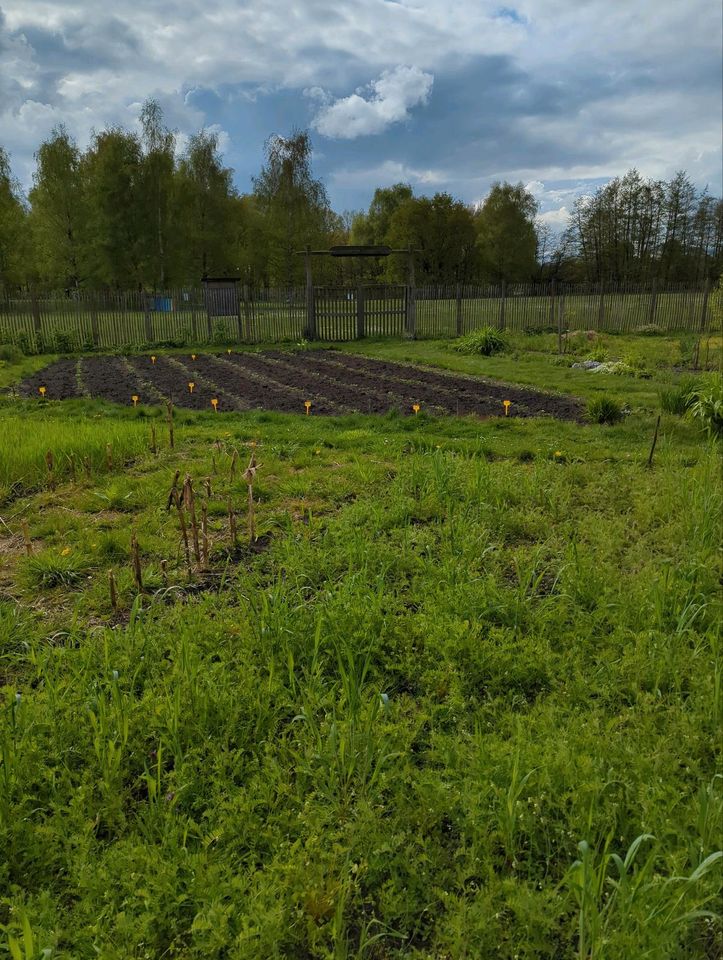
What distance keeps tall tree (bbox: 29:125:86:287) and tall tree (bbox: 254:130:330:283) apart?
34.4 feet

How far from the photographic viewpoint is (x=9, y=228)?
1113 inches

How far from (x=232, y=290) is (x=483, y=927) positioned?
19762 millimetres

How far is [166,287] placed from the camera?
117 ft

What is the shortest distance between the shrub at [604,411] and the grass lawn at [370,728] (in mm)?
2989

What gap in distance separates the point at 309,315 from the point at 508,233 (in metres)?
32.5

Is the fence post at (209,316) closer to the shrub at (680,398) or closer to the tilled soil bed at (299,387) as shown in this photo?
the tilled soil bed at (299,387)

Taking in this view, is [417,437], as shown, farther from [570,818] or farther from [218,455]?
[570,818]

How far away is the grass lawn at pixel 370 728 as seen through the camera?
1517 millimetres

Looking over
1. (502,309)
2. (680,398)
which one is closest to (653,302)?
(502,309)

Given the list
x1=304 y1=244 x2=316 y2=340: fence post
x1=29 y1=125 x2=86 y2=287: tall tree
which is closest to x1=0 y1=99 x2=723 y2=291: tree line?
x1=29 y1=125 x2=86 y2=287: tall tree

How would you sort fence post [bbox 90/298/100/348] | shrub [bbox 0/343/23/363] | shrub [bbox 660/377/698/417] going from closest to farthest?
1. shrub [bbox 660/377/698/417]
2. shrub [bbox 0/343/23/363]
3. fence post [bbox 90/298/100/348]

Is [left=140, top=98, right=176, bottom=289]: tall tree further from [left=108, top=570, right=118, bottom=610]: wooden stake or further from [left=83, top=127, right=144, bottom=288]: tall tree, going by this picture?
[left=108, top=570, right=118, bottom=610]: wooden stake

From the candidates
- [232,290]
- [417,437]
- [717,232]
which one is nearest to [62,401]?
[417,437]

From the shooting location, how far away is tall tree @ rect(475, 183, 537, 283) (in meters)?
45.5
